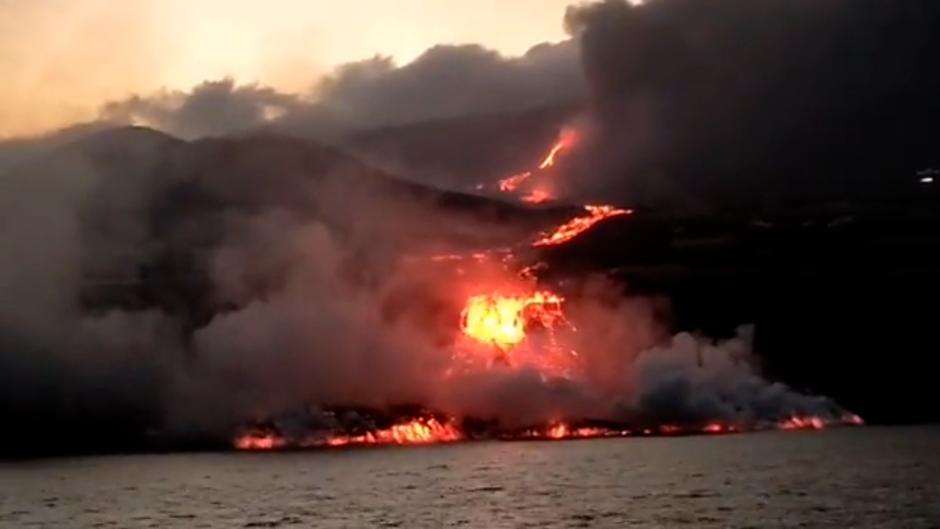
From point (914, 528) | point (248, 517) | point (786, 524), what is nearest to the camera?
point (914, 528)

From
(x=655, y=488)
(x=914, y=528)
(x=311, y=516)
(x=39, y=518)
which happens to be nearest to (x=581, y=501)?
(x=655, y=488)

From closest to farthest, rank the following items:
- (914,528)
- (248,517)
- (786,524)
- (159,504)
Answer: (914,528) < (786,524) < (248,517) < (159,504)

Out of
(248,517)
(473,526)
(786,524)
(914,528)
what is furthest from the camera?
(248,517)

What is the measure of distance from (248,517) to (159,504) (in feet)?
95.4

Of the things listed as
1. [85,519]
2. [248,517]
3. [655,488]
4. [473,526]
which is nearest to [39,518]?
[85,519]

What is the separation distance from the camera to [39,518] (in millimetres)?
176250

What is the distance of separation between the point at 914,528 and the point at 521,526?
41.9 m

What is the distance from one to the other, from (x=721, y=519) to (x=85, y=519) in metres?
82.2

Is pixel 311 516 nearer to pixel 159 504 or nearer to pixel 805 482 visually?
pixel 159 504

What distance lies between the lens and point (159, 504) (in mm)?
191000

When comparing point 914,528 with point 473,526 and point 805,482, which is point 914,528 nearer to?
point 473,526

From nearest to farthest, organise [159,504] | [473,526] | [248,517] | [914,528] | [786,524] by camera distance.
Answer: [914,528]
[786,524]
[473,526]
[248,517]
[159,504]

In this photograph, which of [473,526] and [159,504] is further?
[159,504]

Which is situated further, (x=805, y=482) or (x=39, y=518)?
(x=805, y=482)
